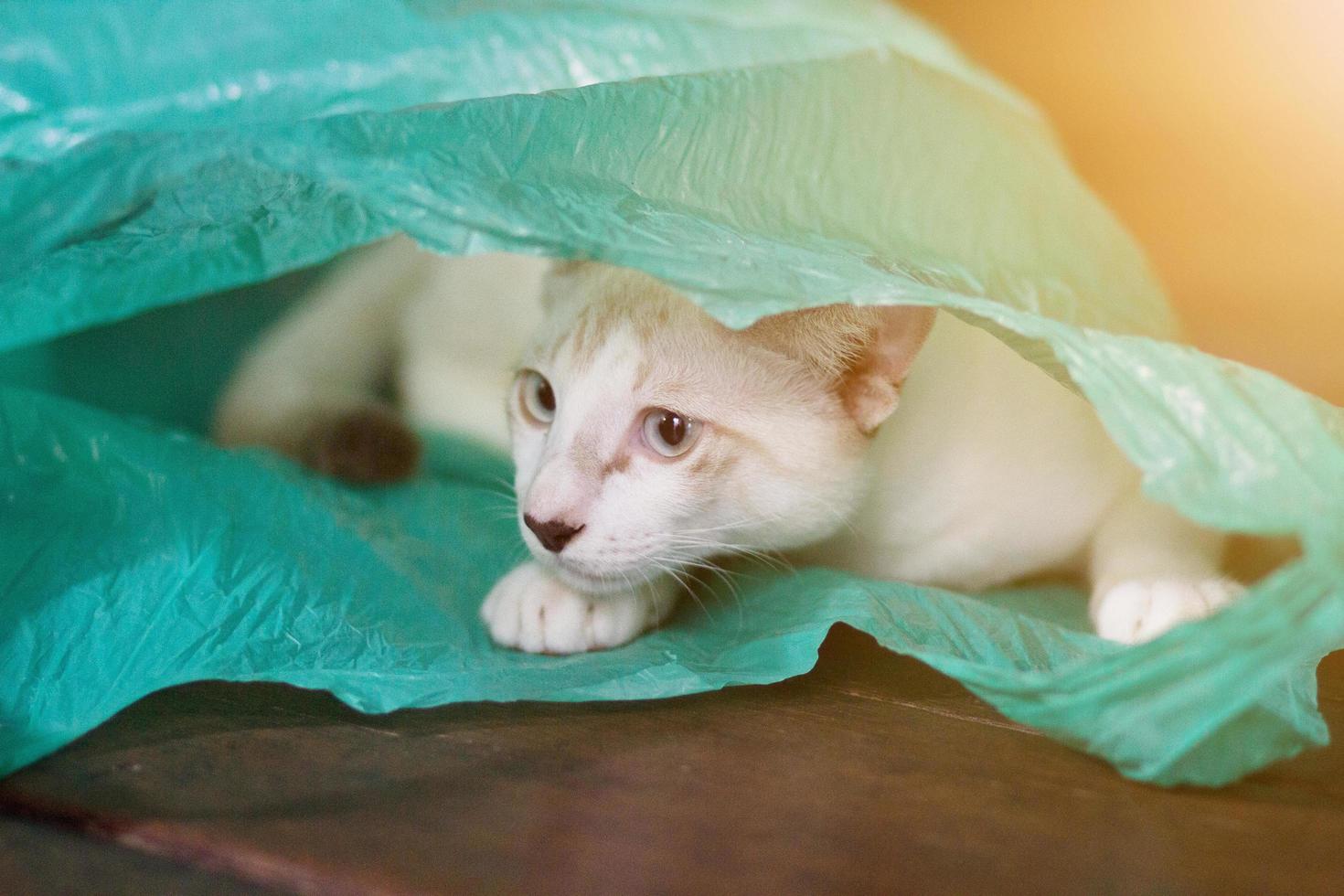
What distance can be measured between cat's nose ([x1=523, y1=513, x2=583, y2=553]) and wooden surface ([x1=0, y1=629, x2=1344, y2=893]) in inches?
5.7

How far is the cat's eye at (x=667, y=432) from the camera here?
1002 millimetres

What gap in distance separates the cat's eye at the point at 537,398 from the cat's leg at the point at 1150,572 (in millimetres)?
592

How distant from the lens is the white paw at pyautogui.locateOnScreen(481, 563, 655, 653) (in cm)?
99

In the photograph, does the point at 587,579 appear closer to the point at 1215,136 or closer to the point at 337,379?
the point at 337,379

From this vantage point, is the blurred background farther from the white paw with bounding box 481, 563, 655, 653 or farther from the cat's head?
the white paw with bounding box 481, 563, 655, 653

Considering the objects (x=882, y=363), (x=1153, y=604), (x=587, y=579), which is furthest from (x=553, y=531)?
(x=1153, y=604)

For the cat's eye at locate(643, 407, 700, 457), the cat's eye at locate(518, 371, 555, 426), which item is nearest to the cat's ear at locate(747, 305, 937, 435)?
the cat's eye at locate(643, 407, 700, 457)

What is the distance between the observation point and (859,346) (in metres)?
1.01

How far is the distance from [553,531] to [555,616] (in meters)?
0.10

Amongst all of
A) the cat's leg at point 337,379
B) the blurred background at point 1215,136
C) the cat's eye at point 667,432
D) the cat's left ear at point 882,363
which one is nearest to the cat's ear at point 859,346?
the cat's left ear at point 882,363

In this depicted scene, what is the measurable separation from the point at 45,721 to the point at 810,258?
0.69 meters

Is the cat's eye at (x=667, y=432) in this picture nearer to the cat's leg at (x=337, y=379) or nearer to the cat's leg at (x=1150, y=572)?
the cat's leg at (x=1150, y=572)

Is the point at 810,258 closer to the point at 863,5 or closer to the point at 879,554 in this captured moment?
the point at 879,554

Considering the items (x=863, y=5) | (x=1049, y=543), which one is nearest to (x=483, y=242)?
(x=1049, y=543)
